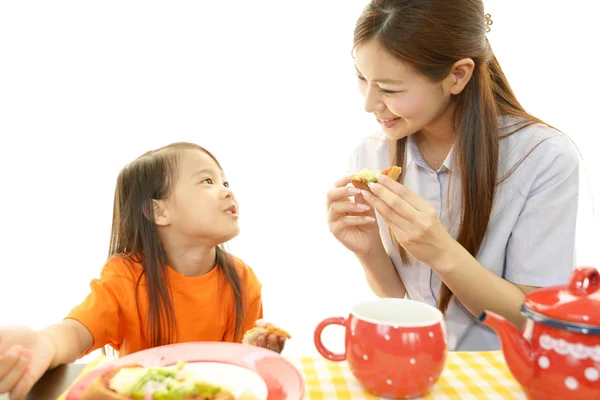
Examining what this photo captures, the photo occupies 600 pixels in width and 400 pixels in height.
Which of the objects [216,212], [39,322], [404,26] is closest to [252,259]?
→ [39,322]

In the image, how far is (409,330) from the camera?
2.50 ft

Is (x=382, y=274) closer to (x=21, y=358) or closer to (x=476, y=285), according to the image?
(x=476, y=285)

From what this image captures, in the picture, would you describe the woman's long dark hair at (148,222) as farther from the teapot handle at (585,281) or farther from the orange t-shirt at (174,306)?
the teapot handle at (585,281)

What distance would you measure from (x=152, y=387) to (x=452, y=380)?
467mm

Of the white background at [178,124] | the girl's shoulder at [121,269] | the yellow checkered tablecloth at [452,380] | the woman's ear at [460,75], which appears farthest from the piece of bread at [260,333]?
the white background at [178,124]

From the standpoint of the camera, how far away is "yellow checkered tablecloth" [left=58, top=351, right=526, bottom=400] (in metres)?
0.81

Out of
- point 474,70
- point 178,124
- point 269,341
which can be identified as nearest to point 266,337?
point 269,341

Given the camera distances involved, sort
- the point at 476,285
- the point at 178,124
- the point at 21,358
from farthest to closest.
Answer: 1. the point at 178,124
2. the point at 476,285
3. the point at 21,358

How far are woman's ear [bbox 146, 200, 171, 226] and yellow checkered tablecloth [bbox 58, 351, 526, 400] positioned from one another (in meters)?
0.58

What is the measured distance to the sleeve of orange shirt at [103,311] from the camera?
4.06ft

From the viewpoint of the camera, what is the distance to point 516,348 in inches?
29.4

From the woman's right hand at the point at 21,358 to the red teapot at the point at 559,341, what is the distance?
70 centimetres

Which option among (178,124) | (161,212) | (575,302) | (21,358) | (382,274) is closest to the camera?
(575,302)

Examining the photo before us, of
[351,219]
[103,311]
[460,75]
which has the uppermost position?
[460,75]
